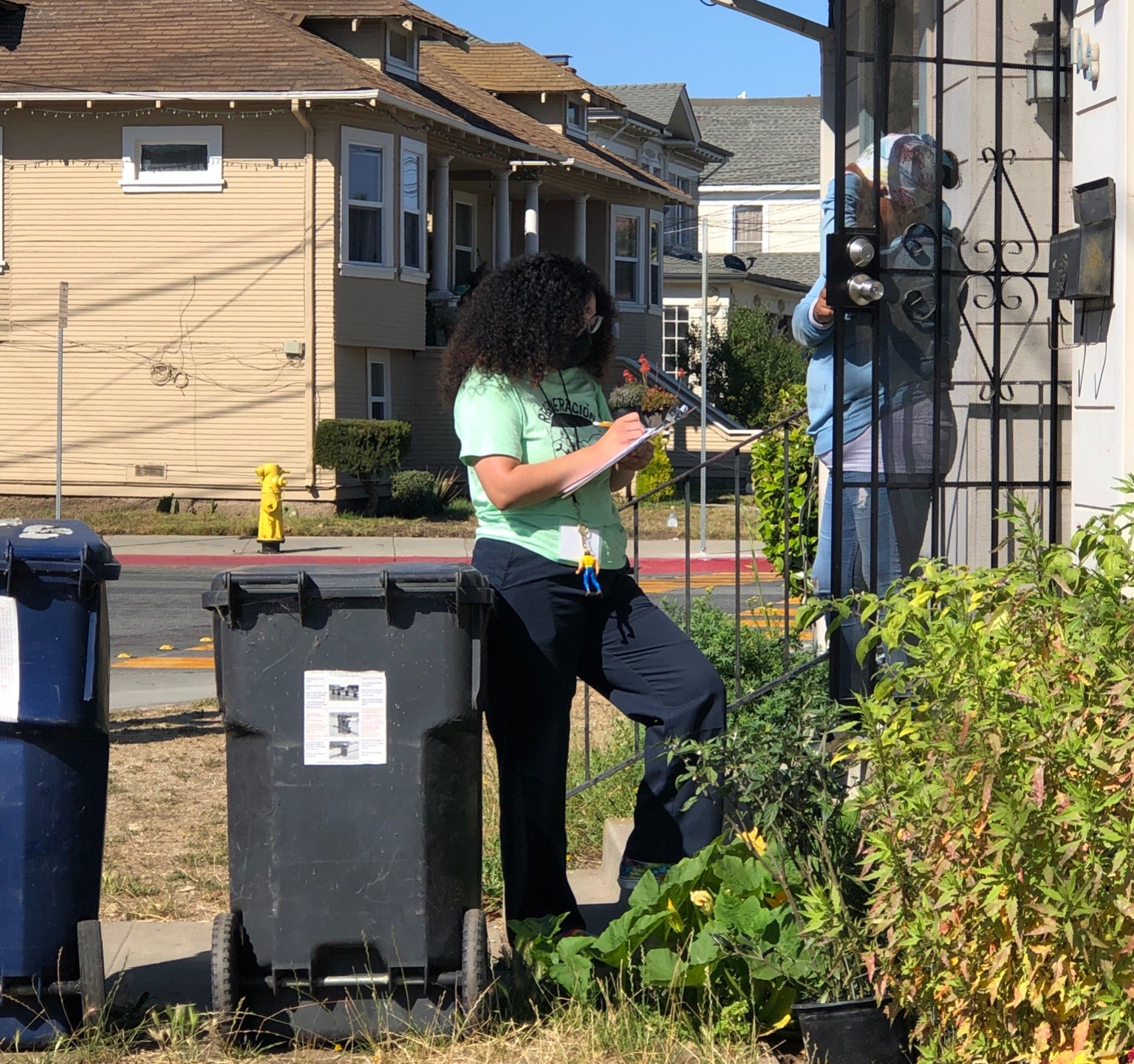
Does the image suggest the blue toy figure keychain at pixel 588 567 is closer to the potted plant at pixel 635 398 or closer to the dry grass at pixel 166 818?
the dry grass at pixel 166 818

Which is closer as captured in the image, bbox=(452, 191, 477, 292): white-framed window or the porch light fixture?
the porch light fixture

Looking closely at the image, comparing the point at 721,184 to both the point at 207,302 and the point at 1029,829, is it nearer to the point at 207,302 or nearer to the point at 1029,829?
the point at 207,302

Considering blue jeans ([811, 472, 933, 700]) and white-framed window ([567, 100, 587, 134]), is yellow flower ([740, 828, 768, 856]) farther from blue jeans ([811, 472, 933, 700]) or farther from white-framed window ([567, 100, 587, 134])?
white-framed window ([567, 100, 587, 134])

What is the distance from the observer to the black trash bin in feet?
11.4

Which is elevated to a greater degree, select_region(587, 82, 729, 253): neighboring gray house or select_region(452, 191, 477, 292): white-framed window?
select_region(587, 82, 729, 253): neighboring gray house

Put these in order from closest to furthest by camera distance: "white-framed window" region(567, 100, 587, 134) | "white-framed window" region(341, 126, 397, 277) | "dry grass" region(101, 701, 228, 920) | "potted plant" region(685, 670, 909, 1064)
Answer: "potted plant" region(685, 670, 909, 1064)
"dry grass" region(101, 701, 228, 920)
"white-framed window" region(341, 126, 397, 277)
"white-framed window" region(567, 100, 587, 134)

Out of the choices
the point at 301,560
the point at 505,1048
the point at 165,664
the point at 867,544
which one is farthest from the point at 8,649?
→ the point at 301,560

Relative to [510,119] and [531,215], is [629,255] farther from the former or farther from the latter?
[531,215]

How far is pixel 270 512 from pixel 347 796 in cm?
1388

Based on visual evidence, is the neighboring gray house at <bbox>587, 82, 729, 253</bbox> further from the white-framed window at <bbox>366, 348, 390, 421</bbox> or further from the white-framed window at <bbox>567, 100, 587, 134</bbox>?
the white-framed window at <bbox>366, 348, 390, 421</bbox>

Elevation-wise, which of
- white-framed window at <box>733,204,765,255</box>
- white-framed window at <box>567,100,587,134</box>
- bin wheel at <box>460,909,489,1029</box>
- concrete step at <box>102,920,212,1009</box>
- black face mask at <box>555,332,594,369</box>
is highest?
white-framed window at <box>733,204,765,255</box>

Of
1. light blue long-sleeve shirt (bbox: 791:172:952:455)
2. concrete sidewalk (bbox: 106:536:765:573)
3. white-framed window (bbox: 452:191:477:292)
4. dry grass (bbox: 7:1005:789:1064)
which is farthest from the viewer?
white-framed window (bbox: 452:191:477:292)

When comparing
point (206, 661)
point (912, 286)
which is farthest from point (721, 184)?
point (912, 286)

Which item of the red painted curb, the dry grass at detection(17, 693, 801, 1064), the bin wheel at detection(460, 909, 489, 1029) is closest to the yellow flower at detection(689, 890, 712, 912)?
the dry grass at detection(17, 693, 801, 1064)
